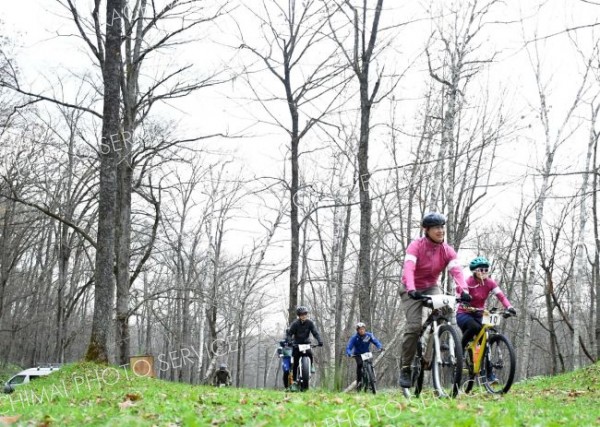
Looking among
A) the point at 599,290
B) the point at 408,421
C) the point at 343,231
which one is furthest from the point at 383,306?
the point at 408,421

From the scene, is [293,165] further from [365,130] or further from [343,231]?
[343,231]

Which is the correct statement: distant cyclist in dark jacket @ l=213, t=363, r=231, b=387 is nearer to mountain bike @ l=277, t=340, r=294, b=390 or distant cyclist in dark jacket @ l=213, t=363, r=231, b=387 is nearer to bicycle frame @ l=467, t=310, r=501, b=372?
mountain bike @ l=277, t=340, r=294, b=390

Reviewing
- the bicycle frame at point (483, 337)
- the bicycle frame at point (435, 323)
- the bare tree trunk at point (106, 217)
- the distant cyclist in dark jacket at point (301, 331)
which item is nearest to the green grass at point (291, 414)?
the bicycle frame at point (435, 323)

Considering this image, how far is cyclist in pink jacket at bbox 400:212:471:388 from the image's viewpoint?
25.2 ft

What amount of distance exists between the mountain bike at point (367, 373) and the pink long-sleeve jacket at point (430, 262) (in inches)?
245

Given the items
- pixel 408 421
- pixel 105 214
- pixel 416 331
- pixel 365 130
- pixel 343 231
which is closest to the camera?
pixel 408 421

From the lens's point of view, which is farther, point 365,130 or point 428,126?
point 428,126

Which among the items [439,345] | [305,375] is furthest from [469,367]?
[305,375]

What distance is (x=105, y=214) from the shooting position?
1262 cm

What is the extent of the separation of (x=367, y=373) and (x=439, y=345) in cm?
666

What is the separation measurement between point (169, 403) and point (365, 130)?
10.1 meters

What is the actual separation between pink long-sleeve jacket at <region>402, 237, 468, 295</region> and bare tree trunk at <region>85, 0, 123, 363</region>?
23.7 ft

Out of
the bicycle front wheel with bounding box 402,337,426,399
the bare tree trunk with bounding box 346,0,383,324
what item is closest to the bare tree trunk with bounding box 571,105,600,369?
the bare tree trunk with bounding box 346,0,383,324

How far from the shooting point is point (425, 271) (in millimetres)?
7801
